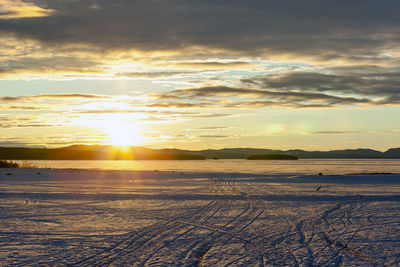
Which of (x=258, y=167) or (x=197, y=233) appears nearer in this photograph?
(x=197, y=233)

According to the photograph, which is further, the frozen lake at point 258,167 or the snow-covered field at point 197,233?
the frozen lake at point 258,167

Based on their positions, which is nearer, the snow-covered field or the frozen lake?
the snow-covered field

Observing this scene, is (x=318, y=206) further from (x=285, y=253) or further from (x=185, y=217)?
(x=285, y=253)

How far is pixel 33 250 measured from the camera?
1132 centimetres

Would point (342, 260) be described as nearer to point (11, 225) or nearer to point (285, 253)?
point (285, 253)

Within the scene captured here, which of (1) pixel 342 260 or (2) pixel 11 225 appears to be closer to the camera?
(1) pixel 342 260

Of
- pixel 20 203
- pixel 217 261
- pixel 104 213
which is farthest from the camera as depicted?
pixel 20 203

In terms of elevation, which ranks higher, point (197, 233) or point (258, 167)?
point (197, 233)

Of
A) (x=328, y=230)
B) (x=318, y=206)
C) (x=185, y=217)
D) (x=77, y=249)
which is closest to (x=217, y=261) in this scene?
(x=77, y=249)

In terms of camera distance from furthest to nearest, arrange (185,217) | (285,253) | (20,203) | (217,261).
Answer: (20,203) < (185,217) < (285,253) < (217,261)

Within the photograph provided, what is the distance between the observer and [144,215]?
59.4ft

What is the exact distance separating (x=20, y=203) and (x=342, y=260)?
17.0 metres

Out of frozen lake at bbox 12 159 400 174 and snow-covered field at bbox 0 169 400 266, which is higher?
snow-covered field at bbox 0 169 400 266

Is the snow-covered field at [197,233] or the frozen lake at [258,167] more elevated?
the snow-covered field at [197,233]
